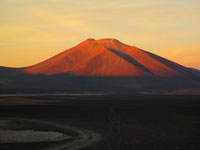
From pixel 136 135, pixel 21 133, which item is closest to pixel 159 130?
pixel 136 135

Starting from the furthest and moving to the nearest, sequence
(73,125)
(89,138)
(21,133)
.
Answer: (73,125), (21,133), (89,138)

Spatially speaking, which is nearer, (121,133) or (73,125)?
(121,133)

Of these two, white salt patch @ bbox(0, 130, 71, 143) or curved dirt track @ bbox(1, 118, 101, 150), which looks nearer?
curved dirt track @ bbox(1, 118, 101, 150)

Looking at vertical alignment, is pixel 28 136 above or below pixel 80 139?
above

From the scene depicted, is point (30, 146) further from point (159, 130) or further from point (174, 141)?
point (159, 130)

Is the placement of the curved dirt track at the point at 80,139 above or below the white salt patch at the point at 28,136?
below

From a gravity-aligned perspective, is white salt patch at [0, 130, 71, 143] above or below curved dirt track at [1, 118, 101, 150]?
above

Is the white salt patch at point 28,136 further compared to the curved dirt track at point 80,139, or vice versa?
the white salt patch at point 28,136

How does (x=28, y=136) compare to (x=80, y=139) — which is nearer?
(x=80, y=139)
